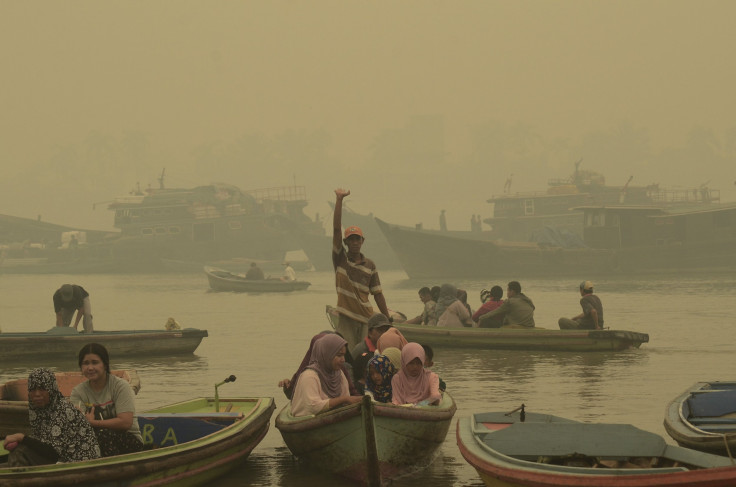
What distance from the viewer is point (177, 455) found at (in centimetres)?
749

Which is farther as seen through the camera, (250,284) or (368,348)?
(250,284)

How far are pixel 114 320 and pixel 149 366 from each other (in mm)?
21137

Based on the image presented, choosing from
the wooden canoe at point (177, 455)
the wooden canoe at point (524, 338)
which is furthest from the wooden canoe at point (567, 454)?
the wooden canoe at point (524, 338)

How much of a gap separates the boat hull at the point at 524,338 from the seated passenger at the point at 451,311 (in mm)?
376

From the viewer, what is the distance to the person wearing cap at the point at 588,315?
58.6ft

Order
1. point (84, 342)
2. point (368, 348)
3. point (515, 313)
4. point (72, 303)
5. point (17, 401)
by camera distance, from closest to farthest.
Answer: point (17, 401), point (368, 348), point (84, 342), point (72, 303), point (515, 313)

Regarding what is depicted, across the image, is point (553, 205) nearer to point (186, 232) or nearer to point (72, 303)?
point (186, 232)

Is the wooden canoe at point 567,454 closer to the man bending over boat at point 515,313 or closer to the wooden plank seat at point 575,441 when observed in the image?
the wooden plank seat at point 575,441

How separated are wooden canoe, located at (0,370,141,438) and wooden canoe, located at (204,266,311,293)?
37191 millimetres

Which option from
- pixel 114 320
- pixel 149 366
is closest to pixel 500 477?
pixel 149 366

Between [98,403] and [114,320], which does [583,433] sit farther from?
[114,320]

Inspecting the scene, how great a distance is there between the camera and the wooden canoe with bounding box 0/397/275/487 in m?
6.67

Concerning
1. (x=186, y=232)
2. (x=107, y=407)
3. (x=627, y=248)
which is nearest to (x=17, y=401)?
(x=107, y=407)

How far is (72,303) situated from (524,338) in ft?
28.3
